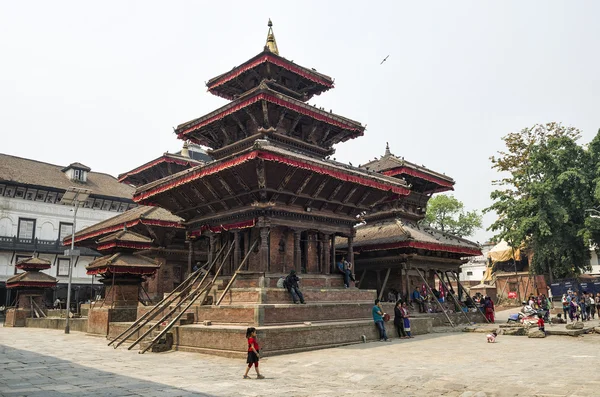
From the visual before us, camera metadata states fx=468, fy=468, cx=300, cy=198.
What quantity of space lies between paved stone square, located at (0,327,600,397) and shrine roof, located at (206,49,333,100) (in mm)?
13150

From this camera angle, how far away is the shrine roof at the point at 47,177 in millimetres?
42750

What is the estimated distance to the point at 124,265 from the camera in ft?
72.5

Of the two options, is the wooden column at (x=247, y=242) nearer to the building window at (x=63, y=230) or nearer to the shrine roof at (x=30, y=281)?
the shrine roof at (x=30, y=281)

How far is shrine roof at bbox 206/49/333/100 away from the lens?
70.8ft

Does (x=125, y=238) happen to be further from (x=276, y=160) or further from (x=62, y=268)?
(x=62, y=268)

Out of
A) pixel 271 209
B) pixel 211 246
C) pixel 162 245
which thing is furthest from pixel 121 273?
pixel 271 209

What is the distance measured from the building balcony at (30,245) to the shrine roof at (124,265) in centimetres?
2309

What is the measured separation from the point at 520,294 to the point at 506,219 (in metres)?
8.78

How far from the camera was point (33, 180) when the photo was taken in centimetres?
4356

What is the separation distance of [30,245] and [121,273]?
1021 inches

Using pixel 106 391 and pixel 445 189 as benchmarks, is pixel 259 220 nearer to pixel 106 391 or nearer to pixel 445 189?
pixel 106 391

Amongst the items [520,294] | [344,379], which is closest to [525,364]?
[344,379]

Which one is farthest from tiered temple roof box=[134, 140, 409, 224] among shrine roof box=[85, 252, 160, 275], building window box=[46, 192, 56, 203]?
building window box=[46, 192, 56, 203]

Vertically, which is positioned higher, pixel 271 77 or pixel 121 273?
pixel 271 77
